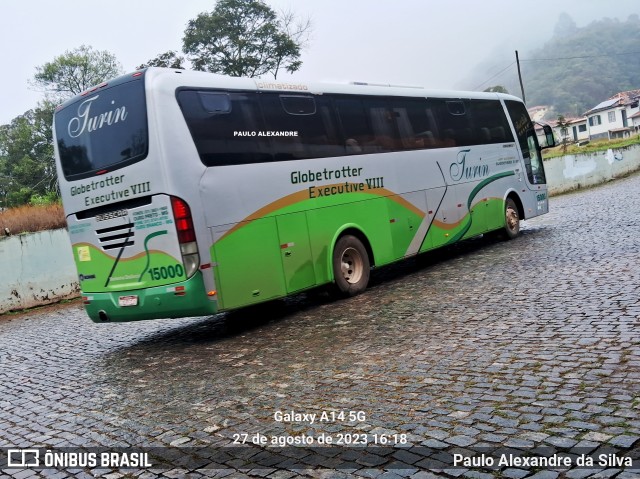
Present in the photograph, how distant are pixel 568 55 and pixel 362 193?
180 meters

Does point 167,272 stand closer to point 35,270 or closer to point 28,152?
point 35,270

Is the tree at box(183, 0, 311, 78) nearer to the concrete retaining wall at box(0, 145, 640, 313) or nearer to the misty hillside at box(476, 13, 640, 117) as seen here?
the concrete retaining wall at box(0, 145, 640, 313)

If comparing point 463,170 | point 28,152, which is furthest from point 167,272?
point 28,152

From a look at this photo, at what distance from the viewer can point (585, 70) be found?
147250mm

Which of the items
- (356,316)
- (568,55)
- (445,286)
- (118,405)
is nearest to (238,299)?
(356,316)

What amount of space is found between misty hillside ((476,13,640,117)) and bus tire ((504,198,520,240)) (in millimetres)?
120700

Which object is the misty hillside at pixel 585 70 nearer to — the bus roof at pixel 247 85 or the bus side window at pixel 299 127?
the bus roof at pixel 247 85

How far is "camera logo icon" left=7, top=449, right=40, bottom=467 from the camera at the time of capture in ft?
15.4

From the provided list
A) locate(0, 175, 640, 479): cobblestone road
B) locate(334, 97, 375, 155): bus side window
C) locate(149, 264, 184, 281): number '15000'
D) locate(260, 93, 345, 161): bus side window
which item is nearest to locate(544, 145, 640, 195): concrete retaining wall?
locate(0, 175, 640, 479): cobblestone road

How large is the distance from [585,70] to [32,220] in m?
153

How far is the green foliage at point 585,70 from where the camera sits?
5295 inches

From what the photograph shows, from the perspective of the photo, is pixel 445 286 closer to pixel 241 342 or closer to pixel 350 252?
pixel 350 252

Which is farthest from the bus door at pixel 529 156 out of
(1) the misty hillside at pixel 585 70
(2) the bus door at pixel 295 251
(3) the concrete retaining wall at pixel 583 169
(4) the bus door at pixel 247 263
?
(1) the misty hillside at pixel 585 70

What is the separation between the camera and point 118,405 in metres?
5.94
